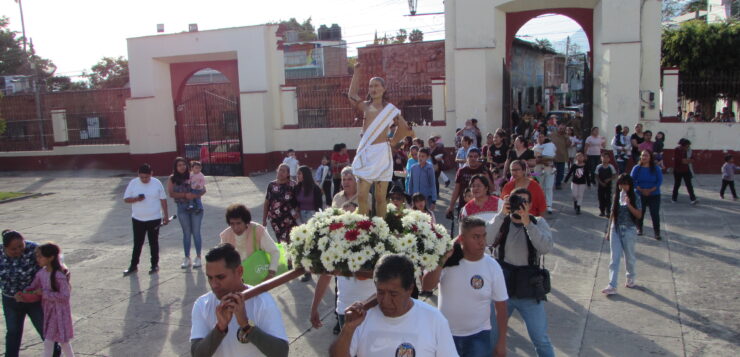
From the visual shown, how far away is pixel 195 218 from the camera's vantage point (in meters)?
9.15

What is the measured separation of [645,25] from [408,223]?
1508 cm

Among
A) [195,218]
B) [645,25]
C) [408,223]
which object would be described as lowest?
[195,218]

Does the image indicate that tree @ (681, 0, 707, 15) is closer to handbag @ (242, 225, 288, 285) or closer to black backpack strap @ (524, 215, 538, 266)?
black backpack strap @ (524, 215, 538, 266)

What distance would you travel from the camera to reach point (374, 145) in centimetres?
473

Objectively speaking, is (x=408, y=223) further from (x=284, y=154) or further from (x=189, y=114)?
(x=189, y=114)

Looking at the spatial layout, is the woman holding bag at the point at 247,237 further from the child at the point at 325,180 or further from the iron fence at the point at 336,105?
the iron fence at the point at 336,105

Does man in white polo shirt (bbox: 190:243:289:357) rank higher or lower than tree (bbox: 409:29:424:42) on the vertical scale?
lower

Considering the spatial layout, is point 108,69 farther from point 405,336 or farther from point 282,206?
point 405,336

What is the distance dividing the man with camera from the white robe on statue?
1.06 metres

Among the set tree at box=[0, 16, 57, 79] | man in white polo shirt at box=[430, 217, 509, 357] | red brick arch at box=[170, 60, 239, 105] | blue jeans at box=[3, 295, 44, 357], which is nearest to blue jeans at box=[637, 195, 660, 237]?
man in white polo shirt at box=[430, 217, 509, 357]

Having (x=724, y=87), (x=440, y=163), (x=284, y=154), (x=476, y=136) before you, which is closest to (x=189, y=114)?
(x=284, y=154)

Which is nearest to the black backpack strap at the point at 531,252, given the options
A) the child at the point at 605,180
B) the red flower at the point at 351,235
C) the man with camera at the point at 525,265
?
the man with camera at the point at 525,265

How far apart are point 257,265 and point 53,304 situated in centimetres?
188

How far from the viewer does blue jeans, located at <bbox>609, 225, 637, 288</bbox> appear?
7258 millimetres
